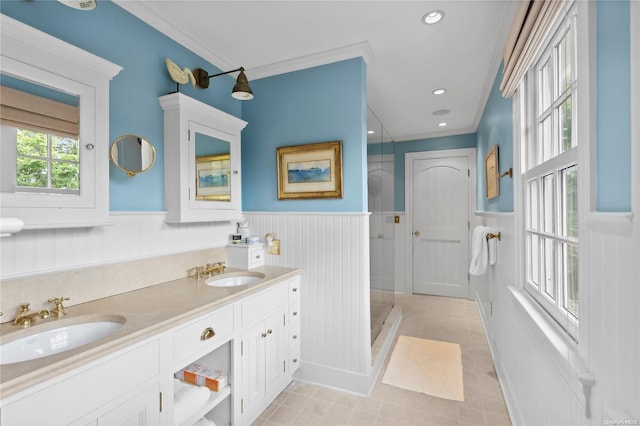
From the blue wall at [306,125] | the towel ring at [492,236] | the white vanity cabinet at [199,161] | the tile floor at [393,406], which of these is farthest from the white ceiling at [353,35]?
the tile floor at [393,406]

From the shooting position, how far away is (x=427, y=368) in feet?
8.13

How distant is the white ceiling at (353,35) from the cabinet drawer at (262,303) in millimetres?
1685

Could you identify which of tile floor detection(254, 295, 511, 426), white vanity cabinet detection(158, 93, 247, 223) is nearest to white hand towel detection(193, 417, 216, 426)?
tile floor detection(254, 295, 511, 426)

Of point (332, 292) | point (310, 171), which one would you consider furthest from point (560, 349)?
point (310, 171)

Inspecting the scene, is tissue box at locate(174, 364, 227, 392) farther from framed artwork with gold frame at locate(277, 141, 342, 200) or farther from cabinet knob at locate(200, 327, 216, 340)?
framed artwork with gold frame at locate(277, 141, 342, 200)

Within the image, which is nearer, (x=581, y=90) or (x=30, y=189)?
(x=581, y=90)

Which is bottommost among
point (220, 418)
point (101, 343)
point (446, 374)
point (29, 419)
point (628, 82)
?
point (446, 374)

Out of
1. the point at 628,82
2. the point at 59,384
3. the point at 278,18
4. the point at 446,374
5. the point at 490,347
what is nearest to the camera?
the point at 628,82

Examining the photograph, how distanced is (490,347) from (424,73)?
2.56 meters

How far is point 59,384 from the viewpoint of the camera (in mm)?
899

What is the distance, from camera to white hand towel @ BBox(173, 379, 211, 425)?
1361 millimetres

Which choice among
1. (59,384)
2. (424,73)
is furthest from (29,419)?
(424,73)

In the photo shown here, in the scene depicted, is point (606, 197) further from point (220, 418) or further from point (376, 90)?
point (376, 90)

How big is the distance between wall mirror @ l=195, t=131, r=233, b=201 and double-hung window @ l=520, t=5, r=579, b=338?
6.43 feet
